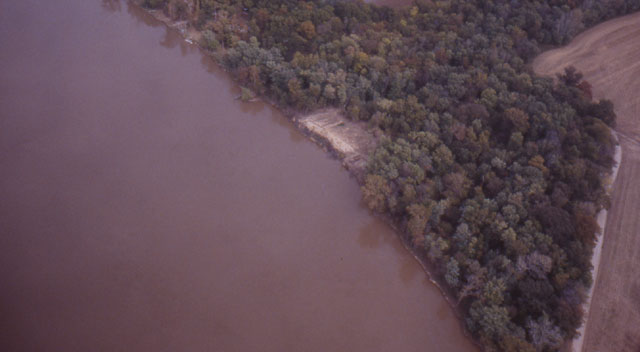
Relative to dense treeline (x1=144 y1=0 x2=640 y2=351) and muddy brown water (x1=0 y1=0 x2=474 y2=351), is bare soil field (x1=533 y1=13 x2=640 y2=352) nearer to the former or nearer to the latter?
dense treeline (x1=144 y1=0 x2=640 y2=351)

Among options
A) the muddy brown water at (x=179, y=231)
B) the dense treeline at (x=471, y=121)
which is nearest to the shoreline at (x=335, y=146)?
the muddy brown water at (x=179, y=231)

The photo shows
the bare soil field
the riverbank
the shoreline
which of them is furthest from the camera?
the riverbank

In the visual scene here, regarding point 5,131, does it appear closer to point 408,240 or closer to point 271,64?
point 271,64

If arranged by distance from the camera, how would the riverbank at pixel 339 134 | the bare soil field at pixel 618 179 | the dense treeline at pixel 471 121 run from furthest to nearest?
the riverbank at pixel 339 134 → the dense treeline at pixel 471 121 → the bare soil field at pixel 618 179

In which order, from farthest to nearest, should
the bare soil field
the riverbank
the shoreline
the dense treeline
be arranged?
the riverbank
the shoreline
the dense treeline
the bare soil field

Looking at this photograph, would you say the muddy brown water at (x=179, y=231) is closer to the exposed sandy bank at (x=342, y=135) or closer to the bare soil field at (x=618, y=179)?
the exposed sandy bank at (x=342, y=135)

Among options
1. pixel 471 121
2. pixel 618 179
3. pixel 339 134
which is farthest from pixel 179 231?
pixel 618 179

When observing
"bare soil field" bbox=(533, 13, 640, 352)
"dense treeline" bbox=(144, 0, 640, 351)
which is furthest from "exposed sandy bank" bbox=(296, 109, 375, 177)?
"bare soil field" bbox=(533, 13, 640, 352)
